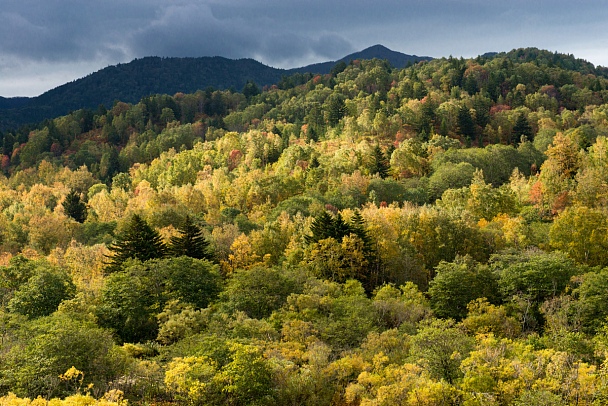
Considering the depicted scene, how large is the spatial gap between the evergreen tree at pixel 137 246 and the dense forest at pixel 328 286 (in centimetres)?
24

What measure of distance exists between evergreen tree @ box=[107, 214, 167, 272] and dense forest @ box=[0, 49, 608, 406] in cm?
24

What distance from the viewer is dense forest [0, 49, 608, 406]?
36719 millimetres

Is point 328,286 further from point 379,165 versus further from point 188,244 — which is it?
point 379,165

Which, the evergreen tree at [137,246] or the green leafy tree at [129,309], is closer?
the green leafy tree at [129,309]

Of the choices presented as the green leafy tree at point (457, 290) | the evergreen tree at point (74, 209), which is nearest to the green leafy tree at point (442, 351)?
the green leafy tree at point (457, 290)

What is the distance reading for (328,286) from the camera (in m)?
57.7

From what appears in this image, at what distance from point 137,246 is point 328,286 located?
2517 cm

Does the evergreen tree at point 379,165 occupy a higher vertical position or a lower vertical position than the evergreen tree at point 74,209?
higher

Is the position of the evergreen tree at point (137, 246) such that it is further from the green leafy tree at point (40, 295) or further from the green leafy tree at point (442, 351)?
the green leafy tree at point (442, 351)

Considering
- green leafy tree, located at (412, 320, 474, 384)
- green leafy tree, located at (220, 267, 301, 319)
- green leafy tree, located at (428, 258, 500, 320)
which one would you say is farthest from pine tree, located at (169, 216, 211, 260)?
green leafy tree, located at (412, 320, 474, 384)

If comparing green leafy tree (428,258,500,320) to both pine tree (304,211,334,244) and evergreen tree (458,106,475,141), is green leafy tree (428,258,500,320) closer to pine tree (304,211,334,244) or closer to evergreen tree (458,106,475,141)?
pine tree (304,211,334,244)

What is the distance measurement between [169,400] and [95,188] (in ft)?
399

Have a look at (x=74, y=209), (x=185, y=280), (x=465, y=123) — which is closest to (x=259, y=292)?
(x=185, y=280)

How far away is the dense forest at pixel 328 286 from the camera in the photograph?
3672 centimetres
